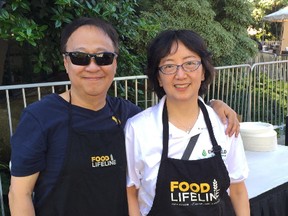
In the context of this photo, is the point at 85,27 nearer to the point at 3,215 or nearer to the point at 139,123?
the point at 139,123

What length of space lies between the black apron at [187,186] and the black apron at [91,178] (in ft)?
0.70

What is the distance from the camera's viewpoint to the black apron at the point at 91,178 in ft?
5.17

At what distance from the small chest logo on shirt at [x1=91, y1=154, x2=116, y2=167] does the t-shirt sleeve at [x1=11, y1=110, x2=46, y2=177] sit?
0.74ft

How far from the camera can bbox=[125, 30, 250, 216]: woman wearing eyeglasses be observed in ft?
5.17

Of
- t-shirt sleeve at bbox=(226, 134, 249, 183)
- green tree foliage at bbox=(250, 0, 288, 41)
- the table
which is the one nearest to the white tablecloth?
the table

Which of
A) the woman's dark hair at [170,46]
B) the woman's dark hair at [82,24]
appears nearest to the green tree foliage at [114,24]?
the woman's dark hair at [82,24]

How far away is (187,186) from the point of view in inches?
61.6

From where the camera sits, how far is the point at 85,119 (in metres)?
1.64

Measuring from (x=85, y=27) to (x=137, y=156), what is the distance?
2.10 feet

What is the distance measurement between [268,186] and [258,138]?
62cm

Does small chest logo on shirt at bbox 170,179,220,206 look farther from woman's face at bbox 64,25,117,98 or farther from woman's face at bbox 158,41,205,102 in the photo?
woman's face at bbox 64,25,117,98

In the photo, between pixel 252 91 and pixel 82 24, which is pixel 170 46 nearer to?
pixel 82 24

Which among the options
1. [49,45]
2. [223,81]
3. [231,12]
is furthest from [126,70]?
[231,12]

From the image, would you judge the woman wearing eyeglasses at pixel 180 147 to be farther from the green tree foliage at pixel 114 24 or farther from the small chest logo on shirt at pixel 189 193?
the green tree foliage at pixel 114 24
